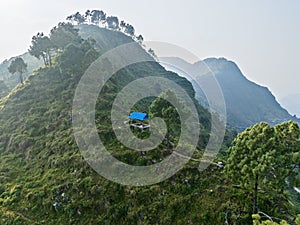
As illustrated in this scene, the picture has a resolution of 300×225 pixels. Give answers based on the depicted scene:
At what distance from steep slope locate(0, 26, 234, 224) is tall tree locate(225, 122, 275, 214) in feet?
15.7

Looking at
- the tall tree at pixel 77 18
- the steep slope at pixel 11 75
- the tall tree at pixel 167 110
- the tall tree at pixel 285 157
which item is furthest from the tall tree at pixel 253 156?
the tall tree at pixel 77 18

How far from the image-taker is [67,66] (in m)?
61.8

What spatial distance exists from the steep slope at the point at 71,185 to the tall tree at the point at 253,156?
478cm

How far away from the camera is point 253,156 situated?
21.5 meters

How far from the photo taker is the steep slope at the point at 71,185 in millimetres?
27203

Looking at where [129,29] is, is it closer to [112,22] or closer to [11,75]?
[112,22]

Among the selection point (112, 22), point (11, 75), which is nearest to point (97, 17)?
point (112, 22)

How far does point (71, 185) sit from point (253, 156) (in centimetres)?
2309

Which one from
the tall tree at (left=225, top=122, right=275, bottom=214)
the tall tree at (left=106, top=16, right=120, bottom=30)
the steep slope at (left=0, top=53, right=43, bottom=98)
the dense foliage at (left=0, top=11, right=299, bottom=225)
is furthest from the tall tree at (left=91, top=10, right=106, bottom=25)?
the tall tree at (left=225, top=122, right=275, bottom=214)

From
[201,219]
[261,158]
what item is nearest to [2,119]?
[201,219]

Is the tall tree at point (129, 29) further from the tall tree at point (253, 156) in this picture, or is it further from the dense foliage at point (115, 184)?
the tall tree at point (253, 156)

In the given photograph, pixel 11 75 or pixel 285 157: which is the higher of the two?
pixel 285 157

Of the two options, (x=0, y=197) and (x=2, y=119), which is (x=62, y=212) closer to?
(x=0, y=197)

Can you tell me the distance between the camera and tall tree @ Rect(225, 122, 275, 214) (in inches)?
811
